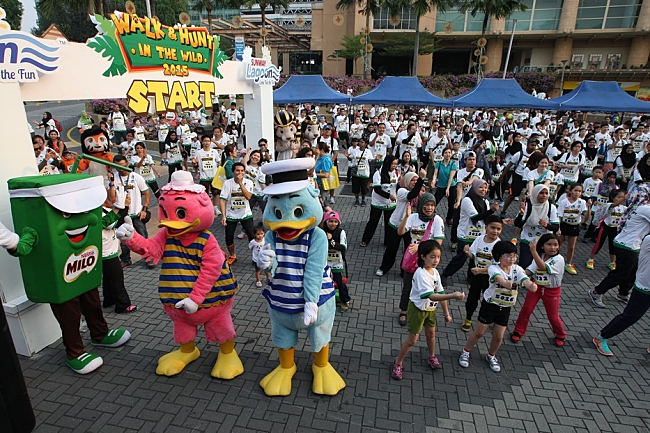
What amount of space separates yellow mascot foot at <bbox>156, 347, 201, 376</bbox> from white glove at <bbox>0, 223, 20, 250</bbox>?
1821mm

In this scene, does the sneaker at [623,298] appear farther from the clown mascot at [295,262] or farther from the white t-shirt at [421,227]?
the clown mascot at [295,262]

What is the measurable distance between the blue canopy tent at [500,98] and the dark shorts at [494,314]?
11208 millimetres

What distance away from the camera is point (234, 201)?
6.61 meters

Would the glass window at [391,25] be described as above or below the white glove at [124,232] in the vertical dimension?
above

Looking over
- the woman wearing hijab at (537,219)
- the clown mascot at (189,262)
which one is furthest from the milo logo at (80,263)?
the woman wearing hijab at (537,219)

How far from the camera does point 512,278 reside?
4.20 metres

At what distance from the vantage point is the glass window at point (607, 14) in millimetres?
33406

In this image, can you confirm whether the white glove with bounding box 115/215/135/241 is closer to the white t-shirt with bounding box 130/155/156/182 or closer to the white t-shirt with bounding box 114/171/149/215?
the white t-shirt with bounding box 114/171/149/215

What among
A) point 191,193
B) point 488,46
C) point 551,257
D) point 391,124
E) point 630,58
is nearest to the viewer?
point 191,193

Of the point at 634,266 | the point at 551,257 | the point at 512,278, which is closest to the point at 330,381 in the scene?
the point at 512,278

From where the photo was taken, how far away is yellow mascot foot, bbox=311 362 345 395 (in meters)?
3.96

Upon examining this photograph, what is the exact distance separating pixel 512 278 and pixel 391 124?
1146cm

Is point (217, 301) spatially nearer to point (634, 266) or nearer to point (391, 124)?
point (634, 266)

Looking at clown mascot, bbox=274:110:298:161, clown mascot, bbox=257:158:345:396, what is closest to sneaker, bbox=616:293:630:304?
clown mascot, bbox=257:158:345:396
